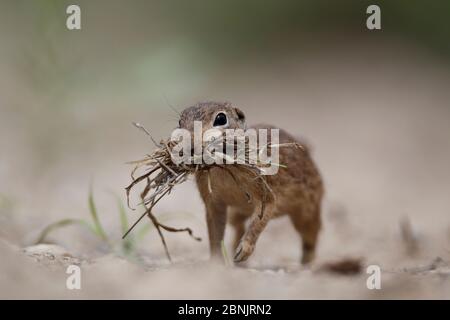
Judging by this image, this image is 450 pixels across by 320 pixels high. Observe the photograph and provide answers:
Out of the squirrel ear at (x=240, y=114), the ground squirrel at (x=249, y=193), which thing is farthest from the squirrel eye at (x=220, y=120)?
the squirrel ear at (x=240, y=114)

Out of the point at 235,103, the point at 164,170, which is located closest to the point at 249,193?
the point at 164,170

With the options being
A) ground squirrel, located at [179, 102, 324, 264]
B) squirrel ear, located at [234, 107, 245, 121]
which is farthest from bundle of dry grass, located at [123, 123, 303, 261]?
squirrel ear, located at [234, 107, 245, 121]

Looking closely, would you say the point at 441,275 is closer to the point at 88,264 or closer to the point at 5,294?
the point at 88,264

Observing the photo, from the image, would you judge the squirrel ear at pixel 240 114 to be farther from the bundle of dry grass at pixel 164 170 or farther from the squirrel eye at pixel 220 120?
the bundle of dry grass at pixel 164 170

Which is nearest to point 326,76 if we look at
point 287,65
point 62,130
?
point 287,65

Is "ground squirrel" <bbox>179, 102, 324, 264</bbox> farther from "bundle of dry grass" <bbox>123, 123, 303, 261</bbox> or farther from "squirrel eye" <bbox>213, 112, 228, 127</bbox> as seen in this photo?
"bundle of dry grass" <bbox>123, 123, 303, 261</bbox>

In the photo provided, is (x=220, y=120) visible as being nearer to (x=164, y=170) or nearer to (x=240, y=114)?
(x=240, y=114)
